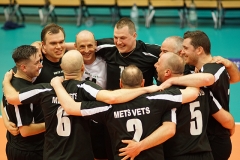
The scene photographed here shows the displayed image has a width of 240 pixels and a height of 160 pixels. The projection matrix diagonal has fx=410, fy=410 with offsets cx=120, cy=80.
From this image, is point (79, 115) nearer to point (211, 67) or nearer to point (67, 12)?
point (211, 67)

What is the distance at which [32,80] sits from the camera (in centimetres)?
612

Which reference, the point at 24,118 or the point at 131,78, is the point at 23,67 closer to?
the point at 24,118

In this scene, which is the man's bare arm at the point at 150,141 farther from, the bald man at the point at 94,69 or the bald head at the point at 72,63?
the bald man at the point at 94,69

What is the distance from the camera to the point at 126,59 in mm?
6680

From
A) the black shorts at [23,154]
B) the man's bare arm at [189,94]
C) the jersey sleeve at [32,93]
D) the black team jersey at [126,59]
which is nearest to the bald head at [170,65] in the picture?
the man's bare arm at [189,94]

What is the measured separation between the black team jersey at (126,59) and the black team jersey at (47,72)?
820 millimetres

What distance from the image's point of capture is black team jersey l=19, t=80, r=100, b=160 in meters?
5.06

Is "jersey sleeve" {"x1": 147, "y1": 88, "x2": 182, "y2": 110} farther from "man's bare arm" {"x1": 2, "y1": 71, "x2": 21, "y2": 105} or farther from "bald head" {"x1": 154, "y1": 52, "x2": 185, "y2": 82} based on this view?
"man's bare arm" {"x1": 2, "y1": 71, "x2": 21, "y2": 105}

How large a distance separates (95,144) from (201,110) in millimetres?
2103

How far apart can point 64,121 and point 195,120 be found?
64.7 inches

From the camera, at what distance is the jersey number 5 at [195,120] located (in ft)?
16.9

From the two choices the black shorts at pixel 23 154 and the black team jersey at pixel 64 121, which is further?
the black shorts at pixel 23 154

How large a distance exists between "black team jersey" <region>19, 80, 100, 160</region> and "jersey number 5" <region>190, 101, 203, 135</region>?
4.08ft

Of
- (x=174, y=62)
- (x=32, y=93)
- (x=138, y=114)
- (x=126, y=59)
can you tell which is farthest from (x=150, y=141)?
(x=126, y=59)
